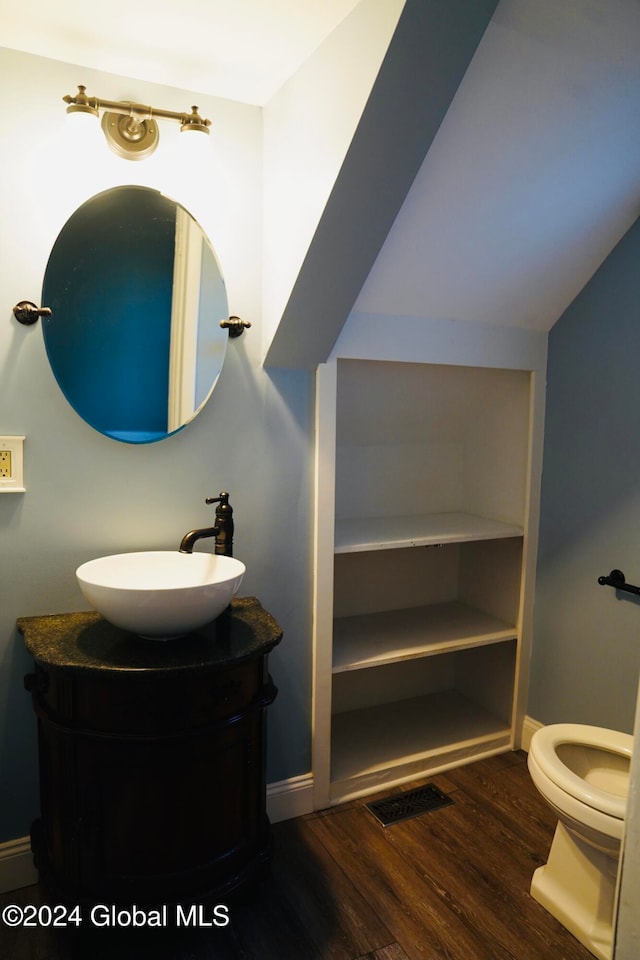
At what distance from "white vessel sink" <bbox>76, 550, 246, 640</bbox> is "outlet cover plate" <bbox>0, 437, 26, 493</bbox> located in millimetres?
283

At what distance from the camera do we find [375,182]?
4.97 feet

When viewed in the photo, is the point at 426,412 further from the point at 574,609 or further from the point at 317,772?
the point at 317,772

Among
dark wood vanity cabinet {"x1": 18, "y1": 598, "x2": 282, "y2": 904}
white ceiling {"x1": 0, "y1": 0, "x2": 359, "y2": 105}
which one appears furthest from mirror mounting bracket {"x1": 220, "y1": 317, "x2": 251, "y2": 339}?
dark wood vanity cabinet {"x1": 18, "y1": 598, "x2": 282, "y2": 904}

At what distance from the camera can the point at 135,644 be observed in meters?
1.55

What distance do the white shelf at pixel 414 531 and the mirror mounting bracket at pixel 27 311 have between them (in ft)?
3.80

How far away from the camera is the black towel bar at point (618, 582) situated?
2.11 metres

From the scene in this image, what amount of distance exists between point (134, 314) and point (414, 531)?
4.28 feet

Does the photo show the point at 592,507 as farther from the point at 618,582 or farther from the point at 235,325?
the point at 235,325

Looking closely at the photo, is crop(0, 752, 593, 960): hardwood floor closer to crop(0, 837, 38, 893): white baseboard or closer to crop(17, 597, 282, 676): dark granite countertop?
crop(0, 837, 38, 893): white baseboard

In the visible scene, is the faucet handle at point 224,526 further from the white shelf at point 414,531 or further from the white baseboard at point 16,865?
the white baseboard at point 16,865

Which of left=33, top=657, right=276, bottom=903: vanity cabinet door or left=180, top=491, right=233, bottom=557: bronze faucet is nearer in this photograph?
left=33, top=657, right=276, bottom=903: vanity cabinet door

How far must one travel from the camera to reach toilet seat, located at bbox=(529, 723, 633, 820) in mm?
1580

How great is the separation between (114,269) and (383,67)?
0.89m

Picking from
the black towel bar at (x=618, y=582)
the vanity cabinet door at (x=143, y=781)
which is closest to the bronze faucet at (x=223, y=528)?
the vanity cabinet door at (x=143, y=781)
